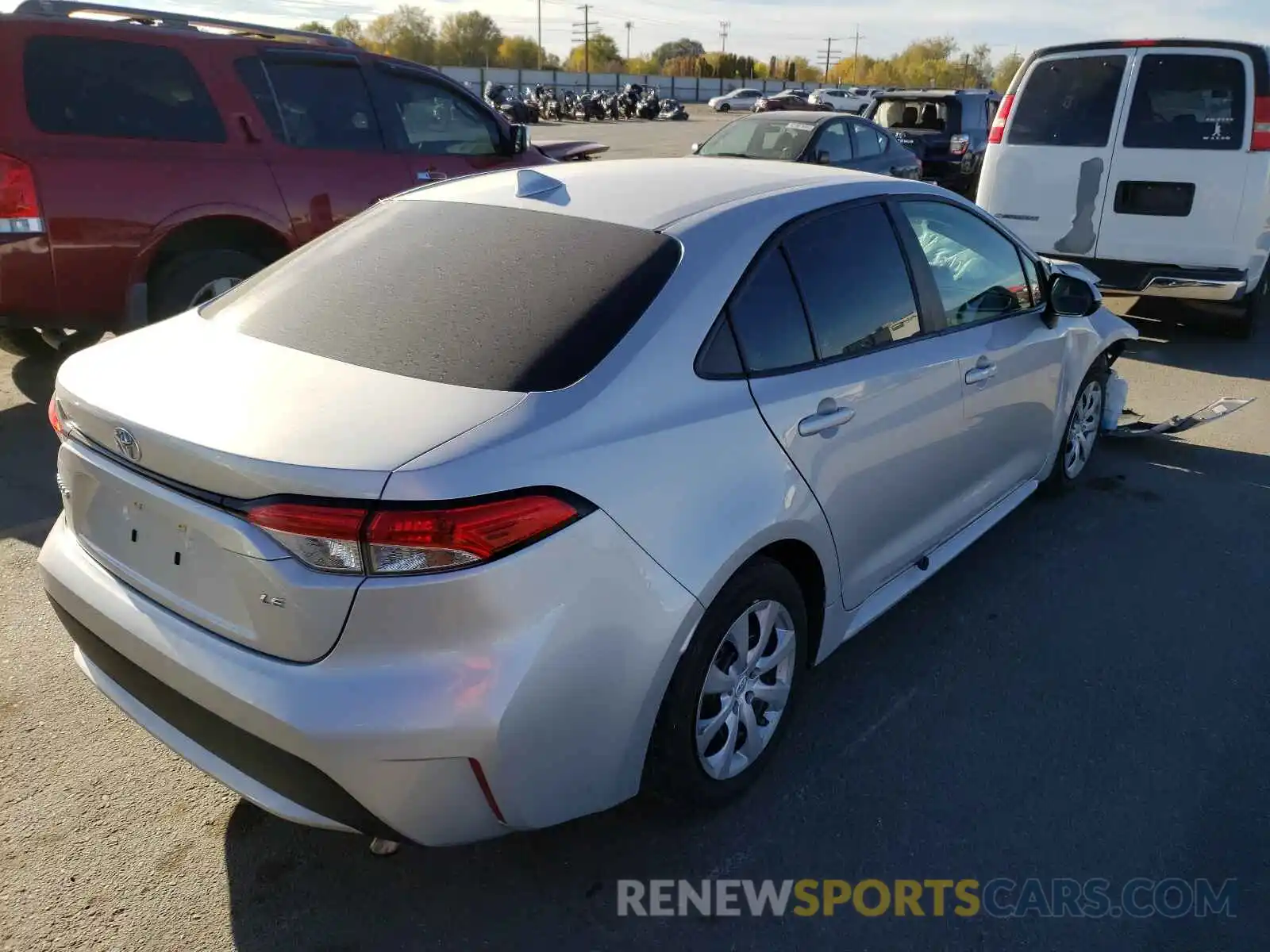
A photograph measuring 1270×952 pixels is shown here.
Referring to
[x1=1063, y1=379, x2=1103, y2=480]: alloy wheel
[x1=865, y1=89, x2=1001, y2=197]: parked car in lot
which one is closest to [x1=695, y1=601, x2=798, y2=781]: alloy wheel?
[x1=1063, y1=379, x2=1103, y2=480]: alloy wheel

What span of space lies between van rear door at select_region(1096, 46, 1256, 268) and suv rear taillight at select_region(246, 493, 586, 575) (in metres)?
7.09

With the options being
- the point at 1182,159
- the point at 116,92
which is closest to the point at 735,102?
the point at 1182,159

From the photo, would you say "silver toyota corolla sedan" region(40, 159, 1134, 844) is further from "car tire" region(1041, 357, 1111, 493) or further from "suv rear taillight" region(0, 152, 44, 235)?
"suv rear taillight" region(0, 152, 44, 235)

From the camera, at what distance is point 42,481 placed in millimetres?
4730

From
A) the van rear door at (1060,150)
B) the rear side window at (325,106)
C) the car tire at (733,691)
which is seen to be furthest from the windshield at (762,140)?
the car tire at (733,691)

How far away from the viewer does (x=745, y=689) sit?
8.79ft

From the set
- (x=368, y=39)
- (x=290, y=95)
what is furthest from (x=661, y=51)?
(x=290, y=95)

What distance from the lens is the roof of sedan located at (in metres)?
2.83

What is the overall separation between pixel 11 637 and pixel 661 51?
138689 millimetres

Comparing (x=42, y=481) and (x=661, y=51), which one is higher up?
(x=661, y=51)

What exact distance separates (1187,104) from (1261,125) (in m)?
0.52

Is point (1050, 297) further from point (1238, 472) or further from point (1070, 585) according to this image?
point (1238, 472)

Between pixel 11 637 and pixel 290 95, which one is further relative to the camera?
pixel 290 95

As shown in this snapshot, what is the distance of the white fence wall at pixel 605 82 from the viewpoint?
236ft
